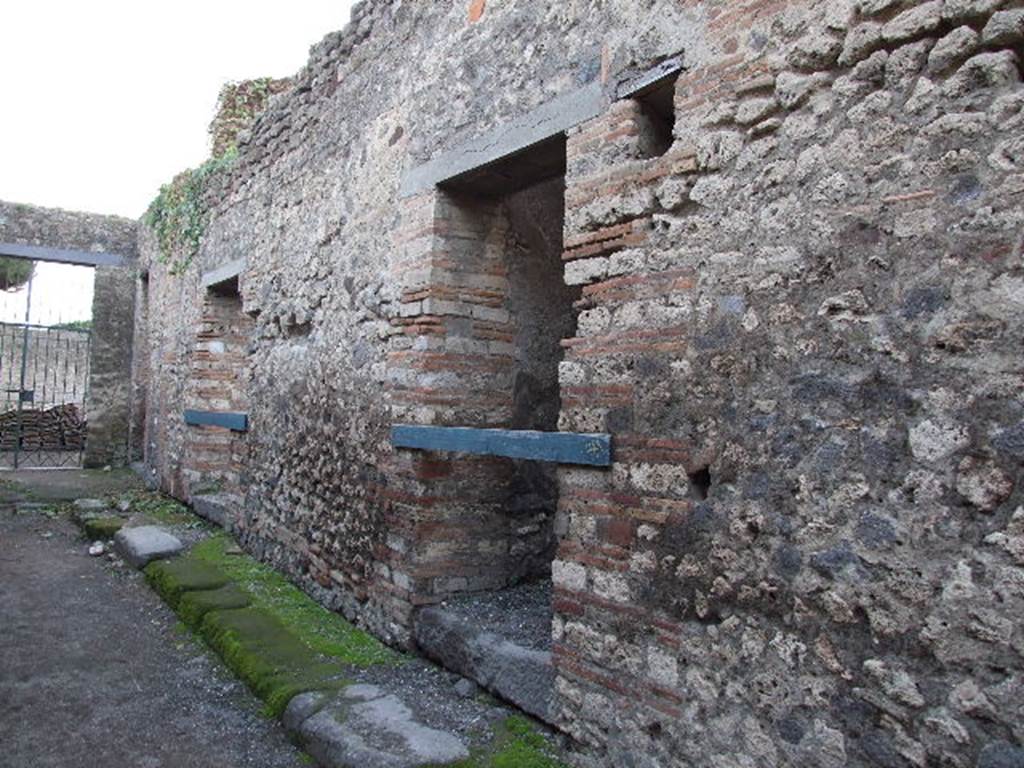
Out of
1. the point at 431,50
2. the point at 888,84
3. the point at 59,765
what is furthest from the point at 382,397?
the point at 888,84

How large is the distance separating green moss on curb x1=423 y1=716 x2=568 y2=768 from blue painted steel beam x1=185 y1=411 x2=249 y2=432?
4074 millimetres

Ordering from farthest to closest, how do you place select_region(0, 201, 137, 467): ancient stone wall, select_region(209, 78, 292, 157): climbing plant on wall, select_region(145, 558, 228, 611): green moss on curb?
select_region(0, 201, 137, 467): ancient stone wall
select_region(209, 78, 292, 157): climbing plant on wall
select_region(145, 558, 228, 611): green moss on curb

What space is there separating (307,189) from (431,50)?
1.75 m

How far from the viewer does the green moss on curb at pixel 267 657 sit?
3578 millimetres

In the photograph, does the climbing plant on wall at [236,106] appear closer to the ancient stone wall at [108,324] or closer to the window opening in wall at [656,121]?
the ancient stone wall at [108,324]

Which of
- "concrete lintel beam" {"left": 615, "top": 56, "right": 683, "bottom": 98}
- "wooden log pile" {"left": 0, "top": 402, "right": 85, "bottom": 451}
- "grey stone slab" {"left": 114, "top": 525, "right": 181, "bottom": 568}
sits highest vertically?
"concrete lintel beam" {"left": 615, "top": 56, "right": 683, "bottom": 98}

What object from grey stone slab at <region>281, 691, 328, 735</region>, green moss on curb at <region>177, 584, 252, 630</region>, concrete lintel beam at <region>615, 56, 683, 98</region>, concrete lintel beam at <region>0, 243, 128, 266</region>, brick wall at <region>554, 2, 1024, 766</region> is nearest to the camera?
brick wall at <region>554, 2, 1024, 766</region>

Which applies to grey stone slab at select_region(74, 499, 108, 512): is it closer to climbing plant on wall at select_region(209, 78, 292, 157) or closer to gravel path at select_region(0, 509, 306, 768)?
gravel path at select_region(0, 509, 306, 768)

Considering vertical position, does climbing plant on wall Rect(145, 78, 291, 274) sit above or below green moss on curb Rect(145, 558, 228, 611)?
above

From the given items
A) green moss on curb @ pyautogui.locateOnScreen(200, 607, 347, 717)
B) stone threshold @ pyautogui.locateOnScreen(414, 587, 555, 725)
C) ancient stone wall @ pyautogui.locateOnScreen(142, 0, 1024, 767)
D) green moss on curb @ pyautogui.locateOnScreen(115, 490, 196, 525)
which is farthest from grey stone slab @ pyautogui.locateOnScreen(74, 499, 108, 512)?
stone threshold @ pyautogui.locateOnScreen(414, 587, 555, 725)

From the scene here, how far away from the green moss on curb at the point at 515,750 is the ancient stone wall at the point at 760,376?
14 centimetres

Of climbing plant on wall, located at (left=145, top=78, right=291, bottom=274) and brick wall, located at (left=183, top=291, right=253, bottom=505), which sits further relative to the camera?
climbing plant on wall, located at (left=145, top=78, right=291, bottom=274)

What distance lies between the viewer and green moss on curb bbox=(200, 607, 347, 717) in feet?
11.7

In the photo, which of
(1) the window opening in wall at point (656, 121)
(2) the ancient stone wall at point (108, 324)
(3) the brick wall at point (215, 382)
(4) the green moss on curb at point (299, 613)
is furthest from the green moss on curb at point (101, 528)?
(1) the window opening in wall at point (656, 121)
